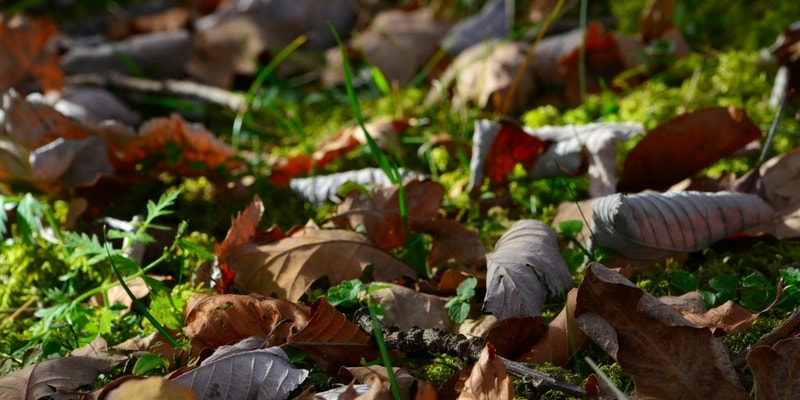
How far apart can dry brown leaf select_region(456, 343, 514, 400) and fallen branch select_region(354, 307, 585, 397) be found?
0.08 ft

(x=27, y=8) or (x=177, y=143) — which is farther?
(x=27, y=8)

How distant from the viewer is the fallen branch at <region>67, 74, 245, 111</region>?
3.49m

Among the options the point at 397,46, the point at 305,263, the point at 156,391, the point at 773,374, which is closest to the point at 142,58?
the point at 397,46

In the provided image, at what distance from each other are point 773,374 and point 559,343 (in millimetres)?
377

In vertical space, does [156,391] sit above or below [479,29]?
above

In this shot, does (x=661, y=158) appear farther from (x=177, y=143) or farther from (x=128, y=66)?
(x=128, y=66)

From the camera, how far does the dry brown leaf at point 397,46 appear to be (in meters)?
3.51

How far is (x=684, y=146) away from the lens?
6.98ft

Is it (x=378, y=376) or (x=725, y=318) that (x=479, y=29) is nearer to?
(x=725, y=318)

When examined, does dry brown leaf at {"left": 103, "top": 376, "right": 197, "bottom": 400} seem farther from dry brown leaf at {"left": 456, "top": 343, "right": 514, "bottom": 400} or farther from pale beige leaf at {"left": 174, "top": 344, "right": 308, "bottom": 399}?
dry brown leaf at {"left": 456, "top": 343, "right": 514, "bottom": 400}

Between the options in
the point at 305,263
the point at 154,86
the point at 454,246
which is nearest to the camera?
the point at 305,263

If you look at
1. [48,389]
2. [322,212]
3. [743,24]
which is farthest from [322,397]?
[743,24]

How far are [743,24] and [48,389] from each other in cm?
287

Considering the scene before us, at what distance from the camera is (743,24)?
326 centimetres
